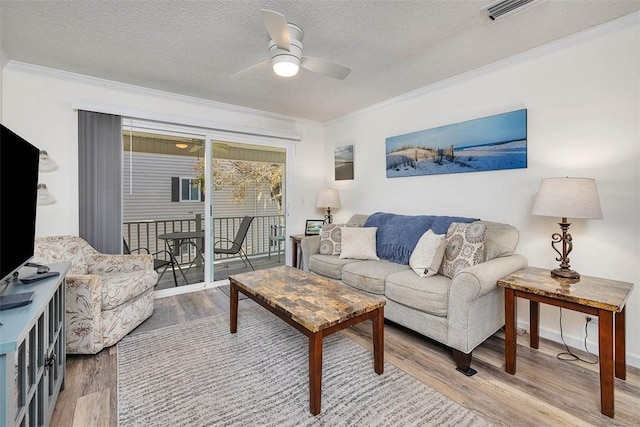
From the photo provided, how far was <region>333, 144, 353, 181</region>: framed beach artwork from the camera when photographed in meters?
4.32

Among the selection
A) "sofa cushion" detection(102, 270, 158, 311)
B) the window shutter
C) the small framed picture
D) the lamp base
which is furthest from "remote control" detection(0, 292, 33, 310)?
the small framed picture

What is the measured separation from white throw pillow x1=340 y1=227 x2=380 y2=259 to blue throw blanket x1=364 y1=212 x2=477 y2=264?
0.08 metres

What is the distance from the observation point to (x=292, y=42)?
2070 millimetres

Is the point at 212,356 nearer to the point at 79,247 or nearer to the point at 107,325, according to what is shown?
the point at 107,325

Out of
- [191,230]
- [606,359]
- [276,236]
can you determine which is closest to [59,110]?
[191,230]

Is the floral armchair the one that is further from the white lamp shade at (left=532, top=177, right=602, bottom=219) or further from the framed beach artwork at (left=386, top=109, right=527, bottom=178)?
the white lamp shade at (left=532, top=177, right=602, bottom=219)

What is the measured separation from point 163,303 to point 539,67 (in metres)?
4.26

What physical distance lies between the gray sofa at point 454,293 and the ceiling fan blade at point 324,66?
1.69 m

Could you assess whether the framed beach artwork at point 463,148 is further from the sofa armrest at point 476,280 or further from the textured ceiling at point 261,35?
the sofa armrest at point 476,280

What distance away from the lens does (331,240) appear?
135 inches

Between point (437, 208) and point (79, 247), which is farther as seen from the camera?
point (437, 208)

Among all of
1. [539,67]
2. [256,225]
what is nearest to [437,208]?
[539,67]

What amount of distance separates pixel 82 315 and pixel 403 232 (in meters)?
2.83

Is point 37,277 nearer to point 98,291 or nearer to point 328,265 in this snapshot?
point 98,291
